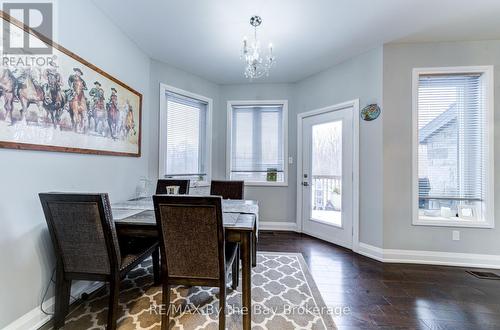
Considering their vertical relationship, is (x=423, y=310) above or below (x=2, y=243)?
below

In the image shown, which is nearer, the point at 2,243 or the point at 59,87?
the point at 2,243

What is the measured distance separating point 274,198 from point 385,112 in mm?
2247

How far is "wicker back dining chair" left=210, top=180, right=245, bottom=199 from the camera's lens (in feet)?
10.2

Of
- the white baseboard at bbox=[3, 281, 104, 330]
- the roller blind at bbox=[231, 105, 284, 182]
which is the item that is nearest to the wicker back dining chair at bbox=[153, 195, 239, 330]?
the white baseboard at bbox=[3, 281, 104, 330]

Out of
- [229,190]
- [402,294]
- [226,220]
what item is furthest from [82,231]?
[402,294]

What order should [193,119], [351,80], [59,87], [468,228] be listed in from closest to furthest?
[59,87], [468,228], [351,80], [193,119]

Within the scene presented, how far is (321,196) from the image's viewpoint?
3.74 metres

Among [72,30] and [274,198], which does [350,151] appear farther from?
[72,30]

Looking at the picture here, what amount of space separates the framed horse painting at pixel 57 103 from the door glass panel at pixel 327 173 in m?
2.88

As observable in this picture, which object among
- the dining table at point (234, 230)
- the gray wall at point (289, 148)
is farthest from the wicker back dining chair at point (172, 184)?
the gray wall at point (289, 148)

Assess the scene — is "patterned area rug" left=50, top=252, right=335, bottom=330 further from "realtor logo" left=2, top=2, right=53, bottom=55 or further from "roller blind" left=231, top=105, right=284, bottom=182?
"roller blind" left=231, top=105, right=284, bottom=182

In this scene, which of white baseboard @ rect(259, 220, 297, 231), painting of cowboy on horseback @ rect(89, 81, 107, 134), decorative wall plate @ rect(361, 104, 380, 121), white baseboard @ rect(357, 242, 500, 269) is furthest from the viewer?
white baseboard @ rect(259, 220, 297, 231)

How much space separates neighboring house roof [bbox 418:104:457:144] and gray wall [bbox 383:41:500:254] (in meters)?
0.21

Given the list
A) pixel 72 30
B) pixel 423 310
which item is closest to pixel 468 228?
pixel 423 310
